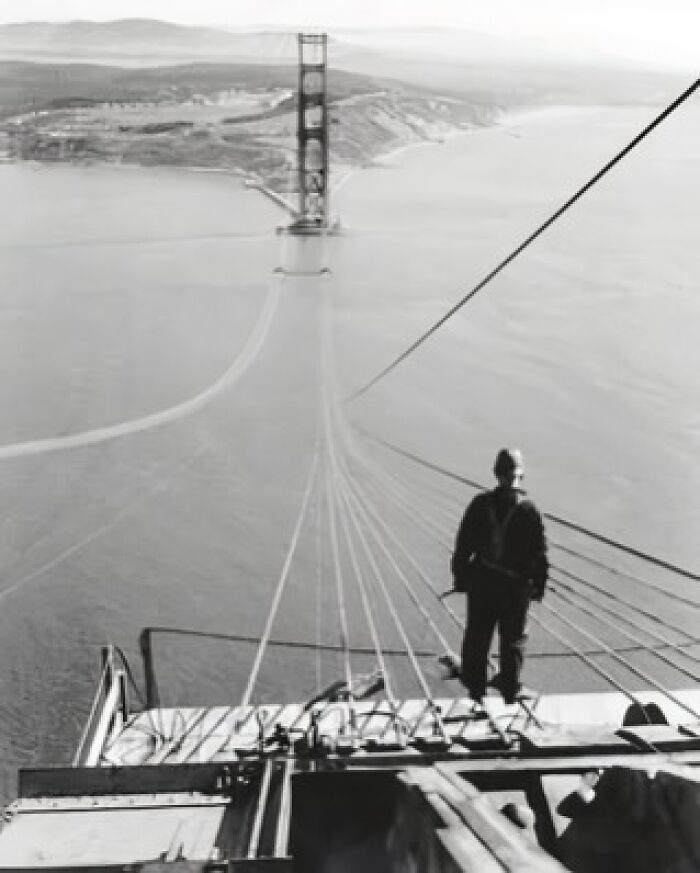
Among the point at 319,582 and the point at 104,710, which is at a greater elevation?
the point at 104,710

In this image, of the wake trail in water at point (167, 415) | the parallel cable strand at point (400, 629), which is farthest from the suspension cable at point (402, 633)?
the wake trail in water at point (167, 415)

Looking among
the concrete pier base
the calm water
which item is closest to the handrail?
the calm water

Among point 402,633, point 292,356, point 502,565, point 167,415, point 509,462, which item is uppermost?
point 509,462

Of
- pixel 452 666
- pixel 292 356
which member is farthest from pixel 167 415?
pixel 452 666

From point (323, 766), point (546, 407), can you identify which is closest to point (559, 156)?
point (546, 407)

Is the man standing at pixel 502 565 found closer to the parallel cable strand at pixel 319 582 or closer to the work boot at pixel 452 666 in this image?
the work boot at pixel 452 666

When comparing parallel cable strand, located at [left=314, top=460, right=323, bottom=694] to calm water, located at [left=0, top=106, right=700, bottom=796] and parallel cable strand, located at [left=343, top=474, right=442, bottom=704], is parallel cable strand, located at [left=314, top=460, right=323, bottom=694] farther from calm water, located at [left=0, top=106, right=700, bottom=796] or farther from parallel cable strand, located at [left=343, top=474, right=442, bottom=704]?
parallel cable strand, located at [left=343, top=474, right=442, bottom=704]

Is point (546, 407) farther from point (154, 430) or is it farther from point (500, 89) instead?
point (154, 430)

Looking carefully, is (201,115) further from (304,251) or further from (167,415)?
(167,415)
